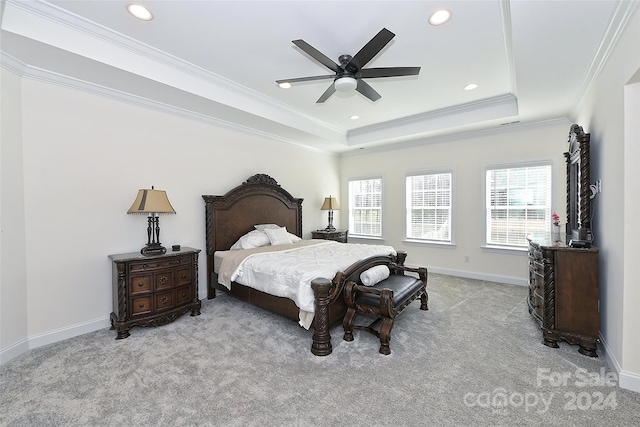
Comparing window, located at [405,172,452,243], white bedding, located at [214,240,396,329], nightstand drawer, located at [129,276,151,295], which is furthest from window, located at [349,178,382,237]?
nightstand drawer, located at [129,276,151,295]

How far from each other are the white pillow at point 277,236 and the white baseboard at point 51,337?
7.66 ft

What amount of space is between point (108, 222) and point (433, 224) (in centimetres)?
549

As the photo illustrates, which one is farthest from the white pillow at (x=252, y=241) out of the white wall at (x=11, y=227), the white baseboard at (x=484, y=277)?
the white baseboard at (x=484, y=277)

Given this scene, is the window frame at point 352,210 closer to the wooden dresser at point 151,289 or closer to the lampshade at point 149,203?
the wooden dresser at point 151,289

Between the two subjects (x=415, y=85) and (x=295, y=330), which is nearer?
(x=295, y=330)

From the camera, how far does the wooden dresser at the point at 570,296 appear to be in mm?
2496

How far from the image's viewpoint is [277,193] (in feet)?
17.4

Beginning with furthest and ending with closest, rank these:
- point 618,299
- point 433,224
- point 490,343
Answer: point 433,224, point 490,343, point 618,299

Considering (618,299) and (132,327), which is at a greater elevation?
(618,299)

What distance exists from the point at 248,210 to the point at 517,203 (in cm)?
474

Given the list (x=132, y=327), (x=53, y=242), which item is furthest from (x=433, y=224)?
(x=53, y=242)

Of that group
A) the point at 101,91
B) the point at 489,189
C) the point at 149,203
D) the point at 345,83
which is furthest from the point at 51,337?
→ the point at 489,189

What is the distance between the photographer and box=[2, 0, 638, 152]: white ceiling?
2230 millimetres

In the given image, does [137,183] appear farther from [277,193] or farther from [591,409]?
[591,409]
